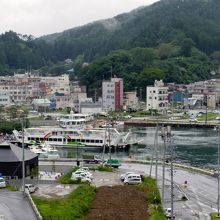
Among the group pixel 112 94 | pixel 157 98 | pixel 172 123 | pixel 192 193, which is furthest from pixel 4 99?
pixel 192 193

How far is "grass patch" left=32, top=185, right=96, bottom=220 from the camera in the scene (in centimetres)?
1491

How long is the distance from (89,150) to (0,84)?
41044 millimetres

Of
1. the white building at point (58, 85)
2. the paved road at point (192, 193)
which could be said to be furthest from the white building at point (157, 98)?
the paved road at point (192, 193)

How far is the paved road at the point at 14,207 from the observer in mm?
14367

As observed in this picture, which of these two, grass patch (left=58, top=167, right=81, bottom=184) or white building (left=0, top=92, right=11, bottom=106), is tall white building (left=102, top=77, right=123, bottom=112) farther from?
grass patch (left=58, top=167, right=81, bottom=184)

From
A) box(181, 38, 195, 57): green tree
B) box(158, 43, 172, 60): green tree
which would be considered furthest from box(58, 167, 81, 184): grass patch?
box(181, 38, 195, 57): green tree

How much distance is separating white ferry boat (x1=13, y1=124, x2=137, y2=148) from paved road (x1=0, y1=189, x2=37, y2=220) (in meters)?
22.2

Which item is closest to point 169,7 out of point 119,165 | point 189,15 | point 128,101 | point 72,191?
point 189,15

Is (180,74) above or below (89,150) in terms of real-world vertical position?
above

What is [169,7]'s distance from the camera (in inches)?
5246

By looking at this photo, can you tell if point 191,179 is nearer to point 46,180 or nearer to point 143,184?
point 143,184

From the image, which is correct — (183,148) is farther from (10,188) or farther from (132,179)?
(10,188)

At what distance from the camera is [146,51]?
83062mm

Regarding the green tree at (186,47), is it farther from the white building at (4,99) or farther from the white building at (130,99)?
the white building at (4,99)
